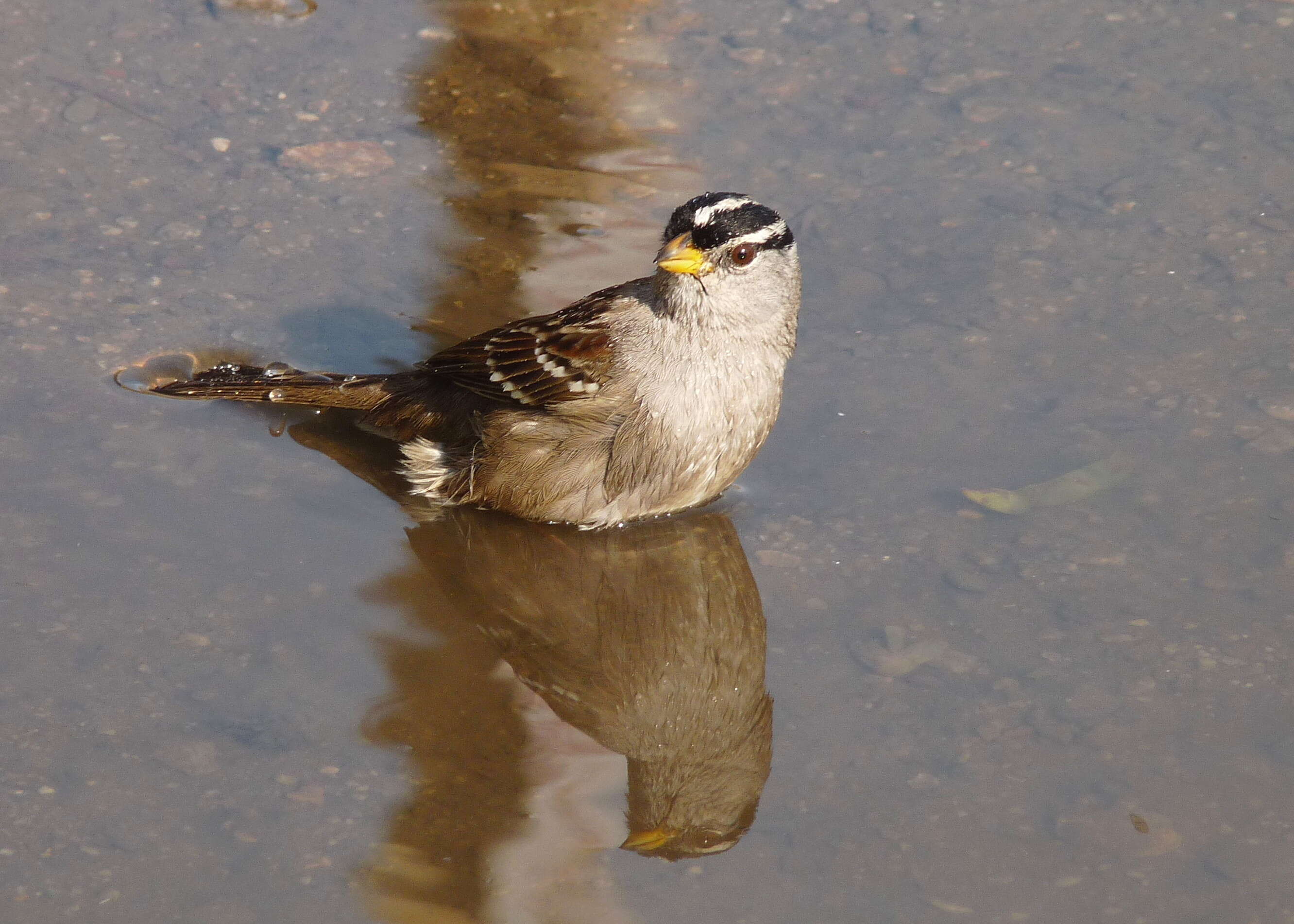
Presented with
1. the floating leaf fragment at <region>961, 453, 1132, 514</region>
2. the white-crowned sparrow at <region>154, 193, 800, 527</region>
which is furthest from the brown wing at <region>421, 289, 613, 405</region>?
the floating leaf fragment at <region>961, 453, 1132, 514</region>

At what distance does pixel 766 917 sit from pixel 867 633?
1331 millimetres

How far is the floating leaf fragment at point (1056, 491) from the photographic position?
566 centimetres

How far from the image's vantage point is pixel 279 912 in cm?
402

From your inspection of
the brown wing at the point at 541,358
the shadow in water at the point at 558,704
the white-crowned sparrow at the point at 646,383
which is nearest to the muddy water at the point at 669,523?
the shadow in water at the point at 558,704

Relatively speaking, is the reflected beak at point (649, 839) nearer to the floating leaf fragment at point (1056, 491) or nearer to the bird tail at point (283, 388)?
the floating leaf fragment at point (1056, 491)

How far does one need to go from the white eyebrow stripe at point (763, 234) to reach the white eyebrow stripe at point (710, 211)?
4.5 inches

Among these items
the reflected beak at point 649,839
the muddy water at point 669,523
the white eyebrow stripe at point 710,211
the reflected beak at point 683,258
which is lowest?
the reflected beak at point 649,839

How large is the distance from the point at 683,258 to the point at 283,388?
1871 mm

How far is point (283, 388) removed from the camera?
6.16m

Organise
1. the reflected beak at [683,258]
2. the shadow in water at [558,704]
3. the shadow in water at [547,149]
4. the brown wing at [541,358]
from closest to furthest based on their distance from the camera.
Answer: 1. the shadow in water at [558,704]
2. the reflected beak at [683,258]
3. the brown wing at [541,358]
4. the shadow in water at [547,149]

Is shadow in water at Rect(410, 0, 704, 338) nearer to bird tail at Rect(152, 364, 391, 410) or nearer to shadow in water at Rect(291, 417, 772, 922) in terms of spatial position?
bird tail at Rect(152, 364, 391, 410)

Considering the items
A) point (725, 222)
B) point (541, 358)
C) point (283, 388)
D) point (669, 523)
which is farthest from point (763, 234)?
point (283, 388)

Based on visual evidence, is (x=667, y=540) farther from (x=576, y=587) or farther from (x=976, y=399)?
(x=976, y=399)

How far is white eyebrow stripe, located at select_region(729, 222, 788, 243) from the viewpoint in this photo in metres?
5.59
